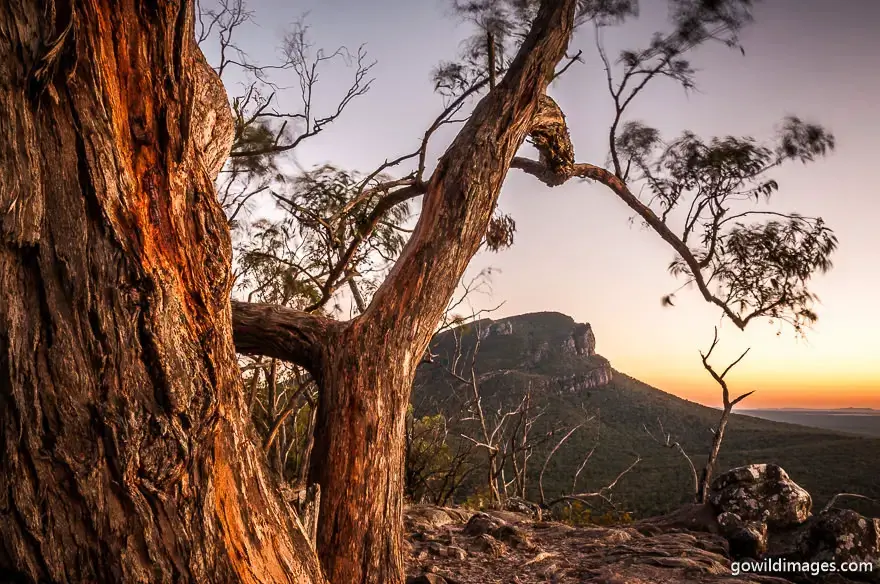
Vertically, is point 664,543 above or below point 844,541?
below

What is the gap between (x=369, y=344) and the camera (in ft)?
8.47

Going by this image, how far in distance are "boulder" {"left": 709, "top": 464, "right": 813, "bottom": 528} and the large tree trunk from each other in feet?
15.4

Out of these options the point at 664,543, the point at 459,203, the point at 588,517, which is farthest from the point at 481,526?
the point at 588,517

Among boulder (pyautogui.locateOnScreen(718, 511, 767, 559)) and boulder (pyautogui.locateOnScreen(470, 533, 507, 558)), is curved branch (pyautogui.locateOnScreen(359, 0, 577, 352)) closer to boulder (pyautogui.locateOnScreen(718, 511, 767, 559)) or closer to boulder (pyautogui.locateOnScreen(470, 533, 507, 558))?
boulder (pyautogui.locateOnScreen(470, 533, 507, 558))

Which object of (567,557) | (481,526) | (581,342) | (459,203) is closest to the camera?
(459,203)

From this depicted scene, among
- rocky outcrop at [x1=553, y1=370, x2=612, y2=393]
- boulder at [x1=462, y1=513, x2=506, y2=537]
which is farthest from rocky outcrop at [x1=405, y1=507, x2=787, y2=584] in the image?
rocky outcrop at [x1=553, y1=370, x2=612, y2=393]

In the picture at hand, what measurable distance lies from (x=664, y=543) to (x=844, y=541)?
1151 millimetres

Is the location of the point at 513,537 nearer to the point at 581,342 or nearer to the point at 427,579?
the point at 427,579

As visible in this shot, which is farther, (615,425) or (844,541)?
(615,425)

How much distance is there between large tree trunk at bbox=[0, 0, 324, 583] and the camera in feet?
4.43

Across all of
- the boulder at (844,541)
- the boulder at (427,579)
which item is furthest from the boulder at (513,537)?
the boulder at (844,541)

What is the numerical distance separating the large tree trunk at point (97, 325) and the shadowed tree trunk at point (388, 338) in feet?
3.12

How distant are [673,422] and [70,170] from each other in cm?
2274

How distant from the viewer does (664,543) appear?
4066mm
